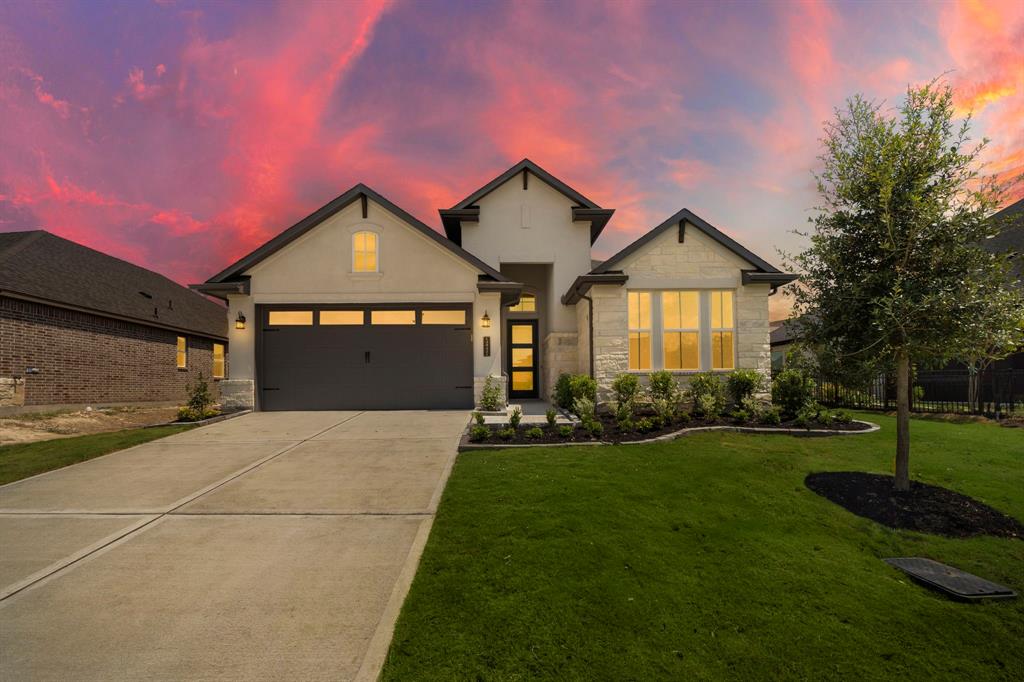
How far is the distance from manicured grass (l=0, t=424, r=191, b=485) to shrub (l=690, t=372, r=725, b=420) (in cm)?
1265

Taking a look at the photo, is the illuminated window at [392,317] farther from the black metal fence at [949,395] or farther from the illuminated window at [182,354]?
the illuminated window at [182,354]

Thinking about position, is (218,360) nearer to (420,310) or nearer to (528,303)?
(420,310)

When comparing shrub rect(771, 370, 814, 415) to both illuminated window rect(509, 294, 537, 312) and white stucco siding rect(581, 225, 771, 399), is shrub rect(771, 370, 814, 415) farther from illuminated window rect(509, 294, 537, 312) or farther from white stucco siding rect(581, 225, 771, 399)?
illuminated window rect(509, 294, 537, 312)

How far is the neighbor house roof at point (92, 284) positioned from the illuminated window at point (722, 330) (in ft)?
73.0

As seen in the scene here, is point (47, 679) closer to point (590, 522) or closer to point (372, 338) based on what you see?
point (590, 522)

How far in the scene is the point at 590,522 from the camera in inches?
209

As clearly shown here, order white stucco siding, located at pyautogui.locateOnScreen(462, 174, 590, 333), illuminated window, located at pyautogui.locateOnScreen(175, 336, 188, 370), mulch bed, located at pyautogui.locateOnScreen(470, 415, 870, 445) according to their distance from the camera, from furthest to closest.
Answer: illuminated window, located at pyautogui.locateOnScreen(175, 336, 188, 370), white stucco siding, located at pyautogui.locateOnScreen(462, 174, 590, 333), mulch bed, located at pyautogui.locateOnScreen(470, 415, 870, 445)

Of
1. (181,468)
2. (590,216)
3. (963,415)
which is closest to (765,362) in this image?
(963,415)

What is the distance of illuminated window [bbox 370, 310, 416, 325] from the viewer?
14.6m

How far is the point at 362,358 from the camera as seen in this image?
14531mm

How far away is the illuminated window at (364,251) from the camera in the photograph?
48.1 feet

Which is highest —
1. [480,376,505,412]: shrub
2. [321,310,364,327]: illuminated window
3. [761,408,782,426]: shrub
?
[321,310,364,327]: illuminated window

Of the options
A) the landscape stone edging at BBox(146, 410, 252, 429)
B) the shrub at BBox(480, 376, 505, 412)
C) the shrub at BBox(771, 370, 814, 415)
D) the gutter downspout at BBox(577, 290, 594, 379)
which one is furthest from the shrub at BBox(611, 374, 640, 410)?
the landscape stone edging at BBox(146, 410, 252, 429)

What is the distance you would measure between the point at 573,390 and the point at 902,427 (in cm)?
788
